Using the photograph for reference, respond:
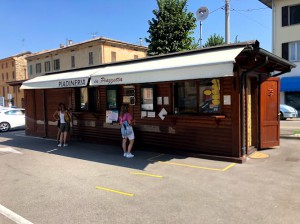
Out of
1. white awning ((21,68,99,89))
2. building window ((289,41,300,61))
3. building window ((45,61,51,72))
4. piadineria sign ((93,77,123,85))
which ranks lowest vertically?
piadineria sign ((93,77,123,85))

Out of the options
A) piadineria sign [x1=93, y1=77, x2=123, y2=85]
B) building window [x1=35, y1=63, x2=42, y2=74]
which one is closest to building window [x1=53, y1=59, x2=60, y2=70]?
building window [x1=35, y1=63, x2=42, y2=74]

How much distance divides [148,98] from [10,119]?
39.3 ft

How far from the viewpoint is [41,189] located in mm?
5980

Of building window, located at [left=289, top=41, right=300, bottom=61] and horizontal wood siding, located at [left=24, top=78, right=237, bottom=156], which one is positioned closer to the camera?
horizontal wood siding, located at [left=24, top=78, right=237, bottom=156]

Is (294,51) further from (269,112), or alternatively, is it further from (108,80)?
(108,80)

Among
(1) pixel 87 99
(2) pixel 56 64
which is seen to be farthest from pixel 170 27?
(2) pixel 56 64

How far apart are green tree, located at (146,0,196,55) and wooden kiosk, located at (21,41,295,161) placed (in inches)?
450

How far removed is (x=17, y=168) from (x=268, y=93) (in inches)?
314

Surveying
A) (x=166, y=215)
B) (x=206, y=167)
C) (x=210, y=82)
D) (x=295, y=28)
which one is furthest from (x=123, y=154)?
(x=295, y=28)

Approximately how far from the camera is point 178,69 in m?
7.14

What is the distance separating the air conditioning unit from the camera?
9.98 meters

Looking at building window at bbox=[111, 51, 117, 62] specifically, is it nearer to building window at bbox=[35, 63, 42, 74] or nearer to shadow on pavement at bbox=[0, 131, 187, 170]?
building window at bbox=[35, 63, 42, 74]

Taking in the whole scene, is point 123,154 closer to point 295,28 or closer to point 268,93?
point 268,93

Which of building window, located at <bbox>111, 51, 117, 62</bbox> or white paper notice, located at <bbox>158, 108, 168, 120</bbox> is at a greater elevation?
building window, located at <bbox>111, 51, 117, 62</bbox>
